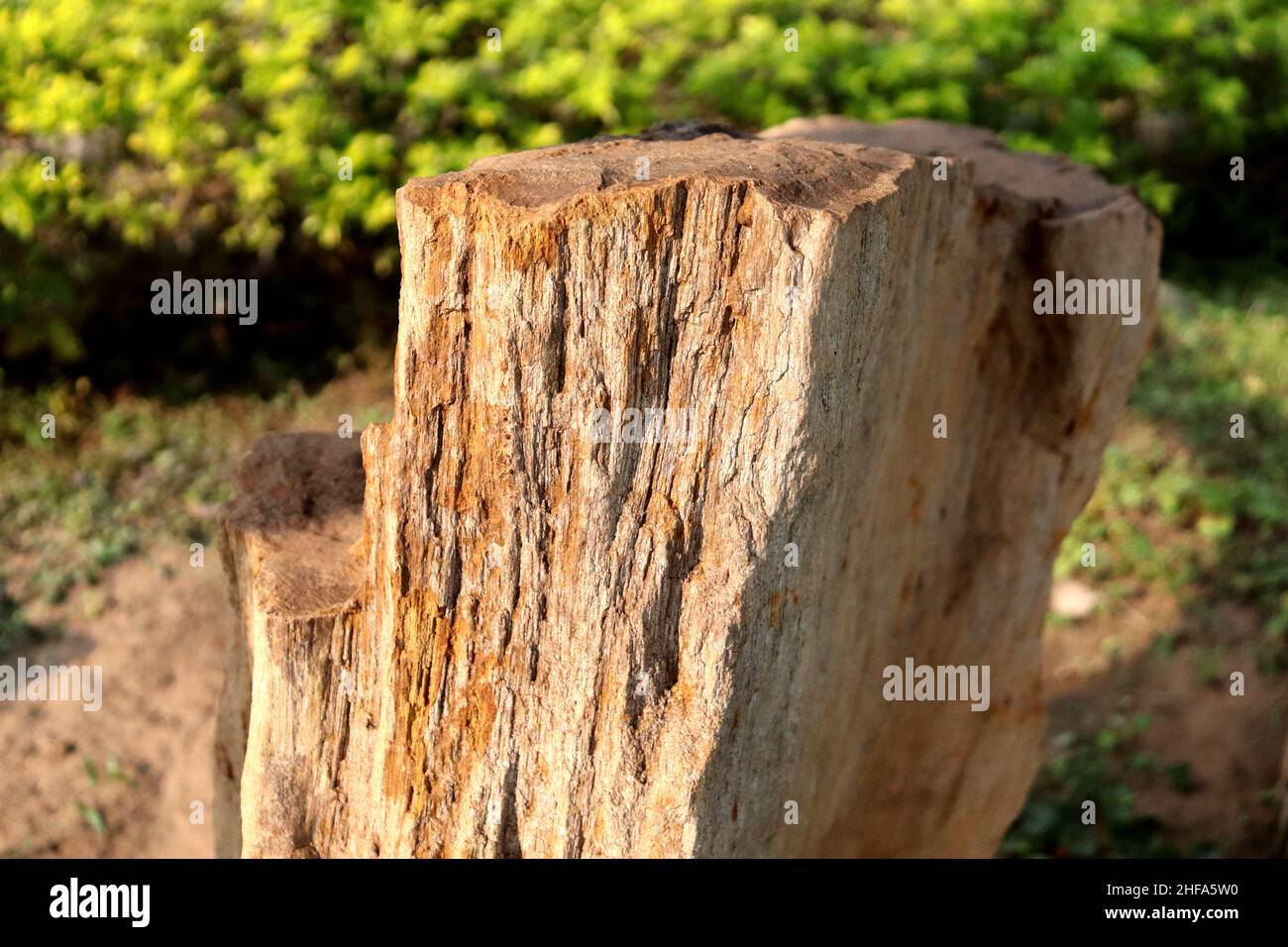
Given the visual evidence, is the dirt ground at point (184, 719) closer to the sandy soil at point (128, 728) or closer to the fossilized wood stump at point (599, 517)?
the sandy soil at point (128, 728)

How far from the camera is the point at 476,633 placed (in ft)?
7.27

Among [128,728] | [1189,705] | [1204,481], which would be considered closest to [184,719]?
[128,728]

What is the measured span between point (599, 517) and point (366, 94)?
446cm

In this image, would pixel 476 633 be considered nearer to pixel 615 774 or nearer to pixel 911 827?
pixel 615 774

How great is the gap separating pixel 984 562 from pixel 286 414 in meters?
3.78

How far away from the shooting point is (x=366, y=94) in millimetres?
6047

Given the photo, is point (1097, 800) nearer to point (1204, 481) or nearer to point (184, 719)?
point (1204, 481)

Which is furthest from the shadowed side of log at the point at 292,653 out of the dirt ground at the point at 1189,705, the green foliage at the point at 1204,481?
the green foliage at the point at 1204,481

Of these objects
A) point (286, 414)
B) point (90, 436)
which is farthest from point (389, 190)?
point (90, 436)

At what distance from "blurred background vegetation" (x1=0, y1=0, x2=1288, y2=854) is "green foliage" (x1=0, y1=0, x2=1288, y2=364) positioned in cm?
1

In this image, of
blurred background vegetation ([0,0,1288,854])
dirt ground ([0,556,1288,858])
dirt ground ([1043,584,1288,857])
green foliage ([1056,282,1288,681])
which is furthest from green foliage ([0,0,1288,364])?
dirt ground ([1043,584,1288,857])

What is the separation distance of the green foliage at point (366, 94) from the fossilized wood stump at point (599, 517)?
3.36 meters

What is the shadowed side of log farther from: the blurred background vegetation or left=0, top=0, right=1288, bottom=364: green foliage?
left=0, top=0, right=1288, bottom=364: green foliage
